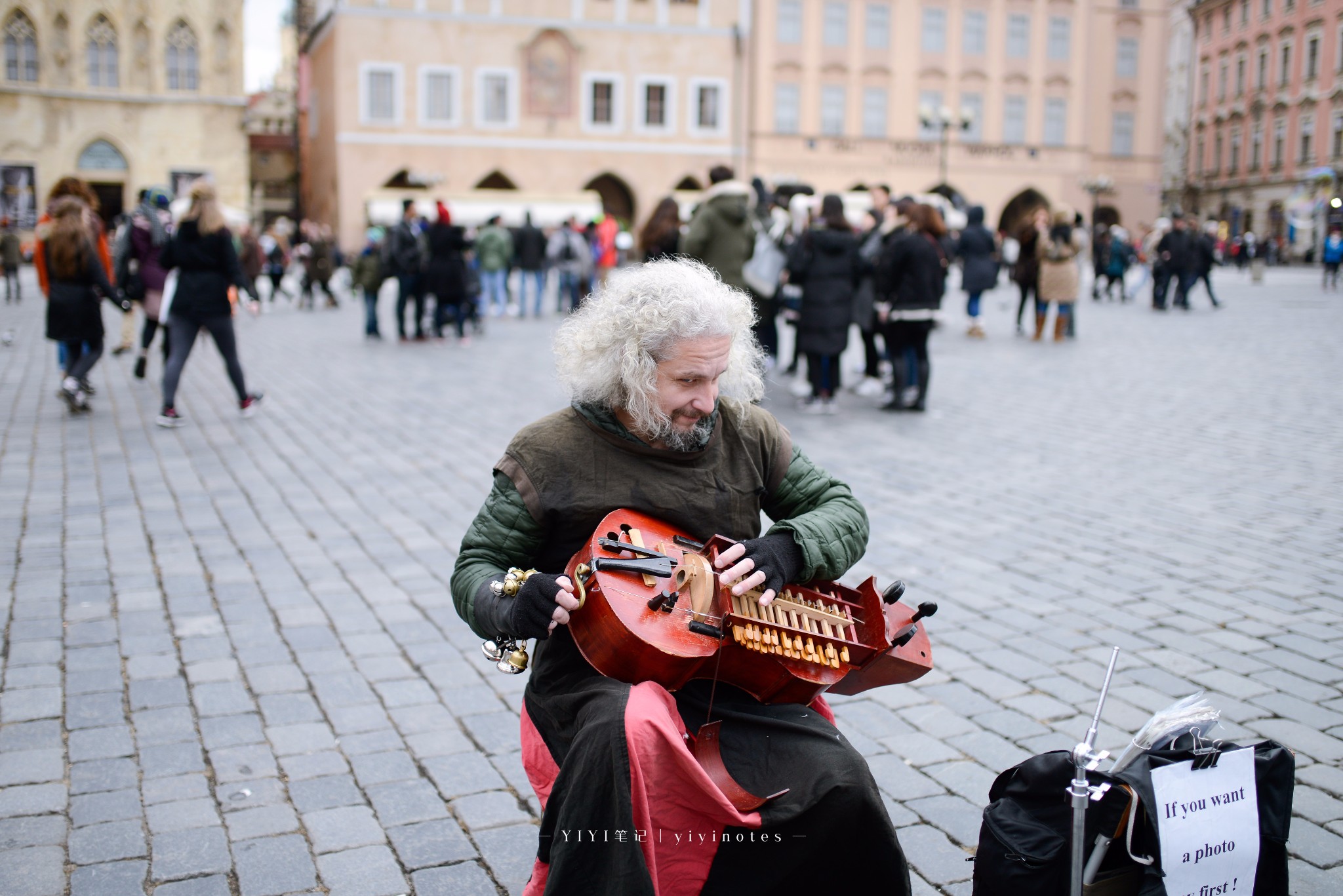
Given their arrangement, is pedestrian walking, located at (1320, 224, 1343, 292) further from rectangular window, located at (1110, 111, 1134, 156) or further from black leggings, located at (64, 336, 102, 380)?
rectangular window, located at (1110, 111, 1134, 156)

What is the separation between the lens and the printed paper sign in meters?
2.13

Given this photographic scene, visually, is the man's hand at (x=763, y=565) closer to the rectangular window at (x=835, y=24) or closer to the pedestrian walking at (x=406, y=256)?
the pedestrian walking at (x=406, y=256)

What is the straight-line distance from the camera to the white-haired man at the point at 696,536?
2055mm

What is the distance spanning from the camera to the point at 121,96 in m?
41.5

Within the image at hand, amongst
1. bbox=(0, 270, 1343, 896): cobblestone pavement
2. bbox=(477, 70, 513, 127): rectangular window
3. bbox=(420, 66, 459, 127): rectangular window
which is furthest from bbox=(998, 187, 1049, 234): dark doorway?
bbox=(0, 270, 1343, 896): cobblestone pavement

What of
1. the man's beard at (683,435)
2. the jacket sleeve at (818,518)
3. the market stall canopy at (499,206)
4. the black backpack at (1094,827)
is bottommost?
the black backpack at (1094,827)

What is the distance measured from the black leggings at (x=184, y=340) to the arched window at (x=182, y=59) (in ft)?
125

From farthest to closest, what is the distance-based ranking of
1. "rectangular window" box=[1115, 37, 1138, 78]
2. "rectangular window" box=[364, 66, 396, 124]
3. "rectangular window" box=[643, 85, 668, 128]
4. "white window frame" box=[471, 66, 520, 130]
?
"rectangular window" box=[1115, 37, 1138, 78], "rectangular window" box=[643, 85, 668, 128], "white window frame" box=[471, 66, 520, 130], "rectangular window" box=[364, 66, 396, 124]

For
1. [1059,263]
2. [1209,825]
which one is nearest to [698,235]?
[1059,263]

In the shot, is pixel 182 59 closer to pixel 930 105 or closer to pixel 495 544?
pixel 930 105

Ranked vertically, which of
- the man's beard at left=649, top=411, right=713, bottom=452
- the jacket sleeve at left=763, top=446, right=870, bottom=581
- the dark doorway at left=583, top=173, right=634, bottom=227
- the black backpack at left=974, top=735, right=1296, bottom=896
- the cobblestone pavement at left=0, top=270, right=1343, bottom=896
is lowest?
the cobblestone pavement at left=0, top=270, right=1343, bottom=896

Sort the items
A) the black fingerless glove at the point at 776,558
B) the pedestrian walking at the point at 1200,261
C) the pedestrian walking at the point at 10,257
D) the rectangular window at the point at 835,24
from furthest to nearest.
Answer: the rectangular window at the point at 835,24
the pedestrian walking at the point at 10,257
the pedestrian walking at the point at 1200,261
the black fingerless glove at the point at 776,558

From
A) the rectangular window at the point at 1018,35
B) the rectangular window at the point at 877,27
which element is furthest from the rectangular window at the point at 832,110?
the rectangular window at the point at 1018,35

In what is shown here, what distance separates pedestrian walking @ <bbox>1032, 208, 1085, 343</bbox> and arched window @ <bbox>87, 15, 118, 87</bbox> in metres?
37.7
